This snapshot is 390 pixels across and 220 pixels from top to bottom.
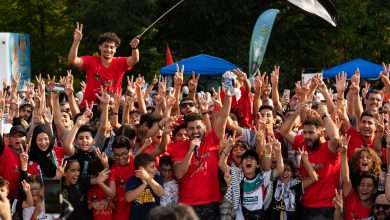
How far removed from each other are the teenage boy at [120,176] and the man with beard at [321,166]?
5.78 feet

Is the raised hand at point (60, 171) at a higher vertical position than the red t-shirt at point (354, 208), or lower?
higher

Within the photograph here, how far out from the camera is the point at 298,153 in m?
9.30

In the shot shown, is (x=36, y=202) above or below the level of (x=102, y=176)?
below

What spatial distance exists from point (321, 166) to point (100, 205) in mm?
2261

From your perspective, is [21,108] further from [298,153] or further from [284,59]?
[284,59]

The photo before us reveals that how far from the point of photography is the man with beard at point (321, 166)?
8930mm

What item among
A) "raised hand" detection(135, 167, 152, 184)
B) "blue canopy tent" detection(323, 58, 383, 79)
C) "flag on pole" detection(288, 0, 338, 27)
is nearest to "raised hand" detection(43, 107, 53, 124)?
"raised hand" detection(135, 167, 152, 184)

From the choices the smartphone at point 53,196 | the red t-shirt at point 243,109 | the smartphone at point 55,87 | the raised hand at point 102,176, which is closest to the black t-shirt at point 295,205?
the red t-shirt at point 243,109

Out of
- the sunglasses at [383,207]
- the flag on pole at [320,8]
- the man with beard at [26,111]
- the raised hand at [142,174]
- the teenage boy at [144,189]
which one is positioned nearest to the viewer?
the sunglasses at [383,207]

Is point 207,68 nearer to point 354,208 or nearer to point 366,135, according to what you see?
point 366,135

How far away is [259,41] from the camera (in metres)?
17.2

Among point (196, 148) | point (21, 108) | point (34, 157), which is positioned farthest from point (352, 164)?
point (21, 108)

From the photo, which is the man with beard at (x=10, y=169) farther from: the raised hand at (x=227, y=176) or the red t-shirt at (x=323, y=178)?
the red t-shirt at (x=323, y=178)

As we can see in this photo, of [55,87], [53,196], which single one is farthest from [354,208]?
[53,196]
